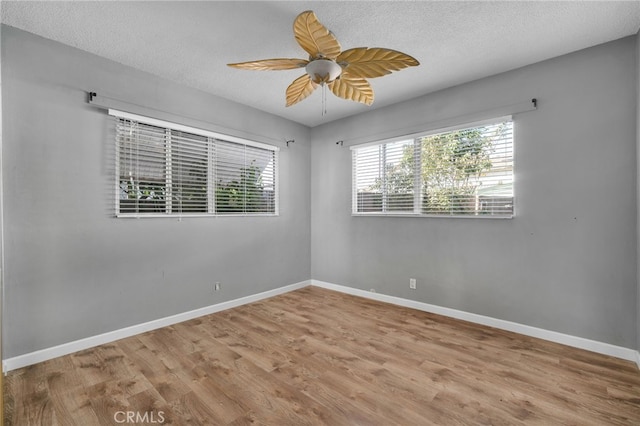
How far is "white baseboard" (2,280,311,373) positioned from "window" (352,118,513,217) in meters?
2.18

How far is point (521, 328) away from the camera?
2.94 metres

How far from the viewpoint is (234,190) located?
153 inches

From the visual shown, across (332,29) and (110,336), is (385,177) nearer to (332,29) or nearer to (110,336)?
(332,29)

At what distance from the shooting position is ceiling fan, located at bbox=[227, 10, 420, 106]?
184cm

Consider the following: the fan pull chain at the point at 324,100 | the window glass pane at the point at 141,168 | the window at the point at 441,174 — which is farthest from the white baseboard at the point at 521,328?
the window glass pane at the point at 141,168

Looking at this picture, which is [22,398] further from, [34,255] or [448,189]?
[448,189]

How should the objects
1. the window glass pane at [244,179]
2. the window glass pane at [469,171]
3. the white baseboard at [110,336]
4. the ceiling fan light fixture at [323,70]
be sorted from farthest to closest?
the window glass pane at [244,179] < the window glass pane at [469,171] < the white baseboard at [110,336] < the ceiling fan light fixture at [323,70]

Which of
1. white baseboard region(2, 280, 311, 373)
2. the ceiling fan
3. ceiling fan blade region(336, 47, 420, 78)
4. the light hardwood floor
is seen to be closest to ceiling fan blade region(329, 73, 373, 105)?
the ceiling fan

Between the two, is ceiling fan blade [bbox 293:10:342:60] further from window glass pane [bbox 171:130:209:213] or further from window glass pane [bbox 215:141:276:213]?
window glass pane [bbox 215:141:276:213]

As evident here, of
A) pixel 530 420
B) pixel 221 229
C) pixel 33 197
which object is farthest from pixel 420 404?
pixel 33 197

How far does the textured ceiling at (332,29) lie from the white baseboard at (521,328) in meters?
2.58

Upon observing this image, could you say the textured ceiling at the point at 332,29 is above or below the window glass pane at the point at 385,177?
above

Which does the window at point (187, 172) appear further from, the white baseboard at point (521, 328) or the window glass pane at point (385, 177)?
the white baseboard at point (521, 328)

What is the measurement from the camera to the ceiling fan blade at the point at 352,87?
240cm
